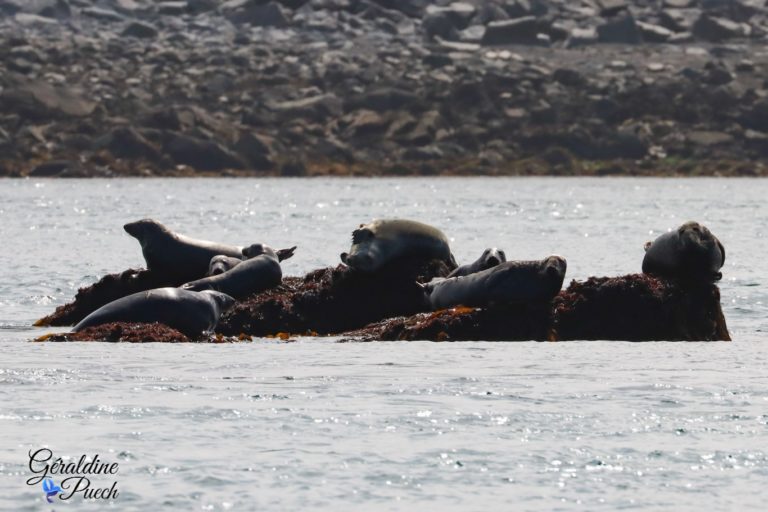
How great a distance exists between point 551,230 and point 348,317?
24750 mm

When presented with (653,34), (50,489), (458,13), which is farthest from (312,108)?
(50,489)

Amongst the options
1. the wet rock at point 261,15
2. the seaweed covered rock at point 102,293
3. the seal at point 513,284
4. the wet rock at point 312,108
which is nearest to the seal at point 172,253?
the seaweed covered rock at point 102,293

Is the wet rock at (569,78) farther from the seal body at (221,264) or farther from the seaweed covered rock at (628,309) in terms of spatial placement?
the seaweed covered rock at (628,309)

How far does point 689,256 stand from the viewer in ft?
57.9

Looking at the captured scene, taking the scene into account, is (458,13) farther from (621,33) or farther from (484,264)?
(484,264)

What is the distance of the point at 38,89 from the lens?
311 feet

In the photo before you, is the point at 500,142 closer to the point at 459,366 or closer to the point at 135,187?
the point at 135,187

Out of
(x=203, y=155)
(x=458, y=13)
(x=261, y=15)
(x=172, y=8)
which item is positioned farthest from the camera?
(x=172, y=8)

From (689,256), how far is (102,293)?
21.4ft

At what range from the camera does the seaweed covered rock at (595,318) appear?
17.2 metres

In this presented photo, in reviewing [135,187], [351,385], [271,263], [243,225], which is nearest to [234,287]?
[271,263]

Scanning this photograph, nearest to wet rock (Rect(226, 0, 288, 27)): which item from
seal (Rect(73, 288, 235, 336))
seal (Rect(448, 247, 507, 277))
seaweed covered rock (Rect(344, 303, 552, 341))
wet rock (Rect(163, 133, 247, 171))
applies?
wet rock (Rect(163, 133, 247, 171))

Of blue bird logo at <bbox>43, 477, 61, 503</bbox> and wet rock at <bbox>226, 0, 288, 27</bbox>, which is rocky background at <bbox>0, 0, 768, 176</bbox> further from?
blue bird logo at <bbox>43, 477, 61, 503</bbox>

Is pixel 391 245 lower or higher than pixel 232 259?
higher
